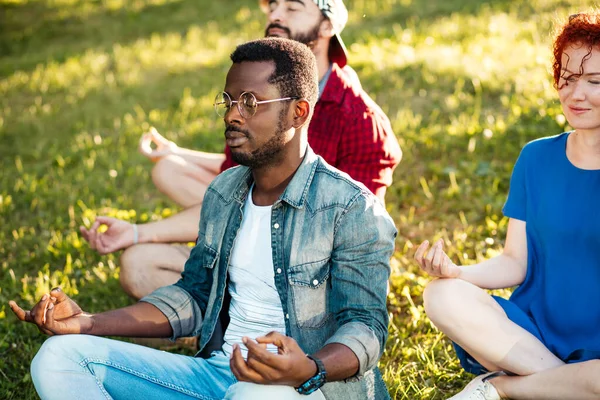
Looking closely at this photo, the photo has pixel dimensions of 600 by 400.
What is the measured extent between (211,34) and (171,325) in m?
8.17

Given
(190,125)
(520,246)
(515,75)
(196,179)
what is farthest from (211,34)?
(520,246)

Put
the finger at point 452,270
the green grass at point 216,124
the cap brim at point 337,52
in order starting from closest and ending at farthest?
1. the finger at point 452,270
2. the cap brim at point 337,52
3. the green grass at point 216,124

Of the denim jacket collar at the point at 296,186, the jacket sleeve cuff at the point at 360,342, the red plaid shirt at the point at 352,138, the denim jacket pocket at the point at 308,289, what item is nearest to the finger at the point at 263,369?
the jacket sleeve cuff at the point at 360,342

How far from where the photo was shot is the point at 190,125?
7957mm

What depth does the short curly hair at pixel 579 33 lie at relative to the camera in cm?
315

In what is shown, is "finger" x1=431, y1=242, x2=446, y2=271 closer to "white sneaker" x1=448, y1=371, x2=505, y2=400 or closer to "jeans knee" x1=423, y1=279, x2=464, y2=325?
"jeans knee" x1=423, y1=279, x2=464, y2=325

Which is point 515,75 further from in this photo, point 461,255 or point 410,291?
point 410,291

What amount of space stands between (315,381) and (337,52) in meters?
2.29

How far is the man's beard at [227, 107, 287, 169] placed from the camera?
9.98ft

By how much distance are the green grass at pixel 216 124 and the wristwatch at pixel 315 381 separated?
1156 mm

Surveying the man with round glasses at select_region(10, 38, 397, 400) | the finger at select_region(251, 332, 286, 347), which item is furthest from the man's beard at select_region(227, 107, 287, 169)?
the finger at select_region(251, 332, 286, 347)

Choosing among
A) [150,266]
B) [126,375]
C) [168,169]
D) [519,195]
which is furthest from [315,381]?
[168,169]

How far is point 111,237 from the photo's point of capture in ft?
14.3

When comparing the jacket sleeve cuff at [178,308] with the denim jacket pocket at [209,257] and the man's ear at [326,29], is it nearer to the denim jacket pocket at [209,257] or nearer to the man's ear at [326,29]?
the denim jacket pocket at [209,257]
